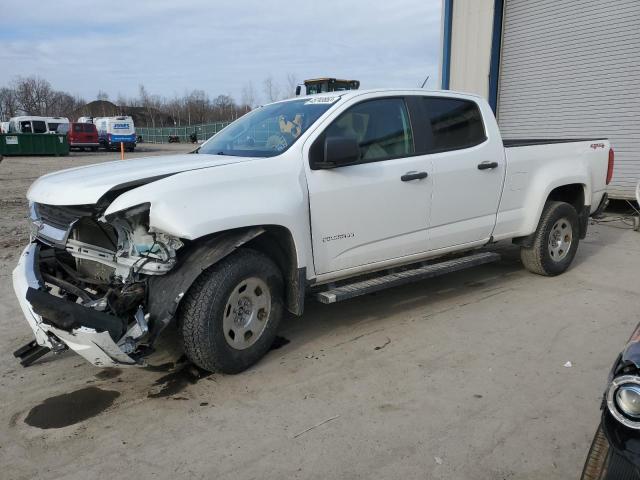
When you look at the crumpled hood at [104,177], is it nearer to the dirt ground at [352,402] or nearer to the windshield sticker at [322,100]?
the windshield sticker at [322,100]

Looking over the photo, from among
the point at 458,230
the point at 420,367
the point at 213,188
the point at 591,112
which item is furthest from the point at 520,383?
the point at 591,112

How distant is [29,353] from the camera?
389cm

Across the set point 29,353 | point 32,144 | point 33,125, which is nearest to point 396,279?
point 29,353

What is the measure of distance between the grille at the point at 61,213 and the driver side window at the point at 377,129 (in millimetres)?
1722

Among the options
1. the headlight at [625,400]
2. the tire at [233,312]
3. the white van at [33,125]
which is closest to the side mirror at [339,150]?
the tire at [233,312]

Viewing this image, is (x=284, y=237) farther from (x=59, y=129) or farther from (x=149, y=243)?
(x=59, y=129)

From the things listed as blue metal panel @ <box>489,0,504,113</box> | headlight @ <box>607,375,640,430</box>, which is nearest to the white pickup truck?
headlight @ <box>607,375,640,430</box>

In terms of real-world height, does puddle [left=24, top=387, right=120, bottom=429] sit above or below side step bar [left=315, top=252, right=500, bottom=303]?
below

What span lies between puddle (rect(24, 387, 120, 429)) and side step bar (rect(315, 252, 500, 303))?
1630 millimetres

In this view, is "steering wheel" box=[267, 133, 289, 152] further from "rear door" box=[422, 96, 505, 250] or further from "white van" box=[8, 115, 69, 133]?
"white van" box=[8, 115, 69, 133]

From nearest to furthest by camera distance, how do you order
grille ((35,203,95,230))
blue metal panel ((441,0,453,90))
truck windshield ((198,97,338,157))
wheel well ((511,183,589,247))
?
grille ((35,203,95,230)) < truck windshield ((198,97,338,157)) < wheel well ((511,183,589,247)) < blue metal panel ((441,0,453,90))

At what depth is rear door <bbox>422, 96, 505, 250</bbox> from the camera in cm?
470

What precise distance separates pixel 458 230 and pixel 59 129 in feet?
127

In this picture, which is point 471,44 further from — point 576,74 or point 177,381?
point 177,381
